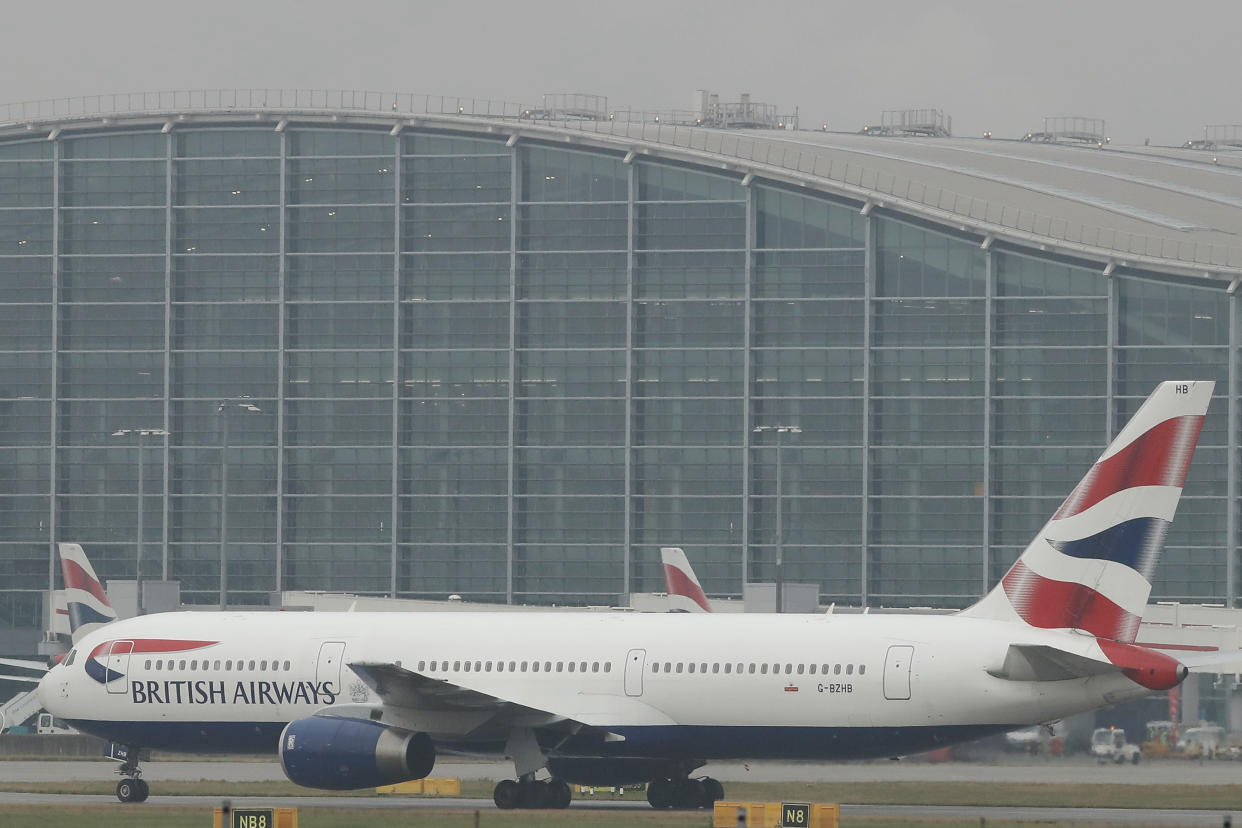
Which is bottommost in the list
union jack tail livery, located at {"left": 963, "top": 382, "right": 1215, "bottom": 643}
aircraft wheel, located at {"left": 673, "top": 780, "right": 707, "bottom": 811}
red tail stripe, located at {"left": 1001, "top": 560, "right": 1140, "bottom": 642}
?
aircraft wheel, located at {"left": 673, "top": 780, "right": 707, "bottom": 811}

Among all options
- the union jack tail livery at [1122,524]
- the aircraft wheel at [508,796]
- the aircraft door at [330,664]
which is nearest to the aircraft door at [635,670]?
the aircraft wheel at [508,796]

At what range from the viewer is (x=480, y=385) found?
4035 inches

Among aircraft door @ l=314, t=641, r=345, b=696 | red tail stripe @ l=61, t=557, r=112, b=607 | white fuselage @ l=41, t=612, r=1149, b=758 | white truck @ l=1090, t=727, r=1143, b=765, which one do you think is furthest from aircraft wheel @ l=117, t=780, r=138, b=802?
red tail stripe @ l=61, t=557, r=112, b=607

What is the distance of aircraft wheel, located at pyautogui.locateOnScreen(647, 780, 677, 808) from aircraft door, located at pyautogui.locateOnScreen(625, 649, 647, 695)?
2473 mm

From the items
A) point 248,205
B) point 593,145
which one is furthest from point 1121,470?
point 248,205

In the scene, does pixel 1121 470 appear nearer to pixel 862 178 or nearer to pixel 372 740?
pixel 372 740

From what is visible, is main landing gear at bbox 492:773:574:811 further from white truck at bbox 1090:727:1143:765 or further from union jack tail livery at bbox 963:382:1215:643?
white truck at bbox 1090:727:1143:765

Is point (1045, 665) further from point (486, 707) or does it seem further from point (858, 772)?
point (858, 772)

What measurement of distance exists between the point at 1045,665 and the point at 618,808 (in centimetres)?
Answer: 974

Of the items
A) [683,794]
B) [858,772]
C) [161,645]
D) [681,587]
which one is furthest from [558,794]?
[681,587]

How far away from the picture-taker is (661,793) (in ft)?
135

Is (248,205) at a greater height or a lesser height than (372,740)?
greater

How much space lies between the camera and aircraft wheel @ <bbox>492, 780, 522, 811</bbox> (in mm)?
39969

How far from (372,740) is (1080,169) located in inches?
2983
